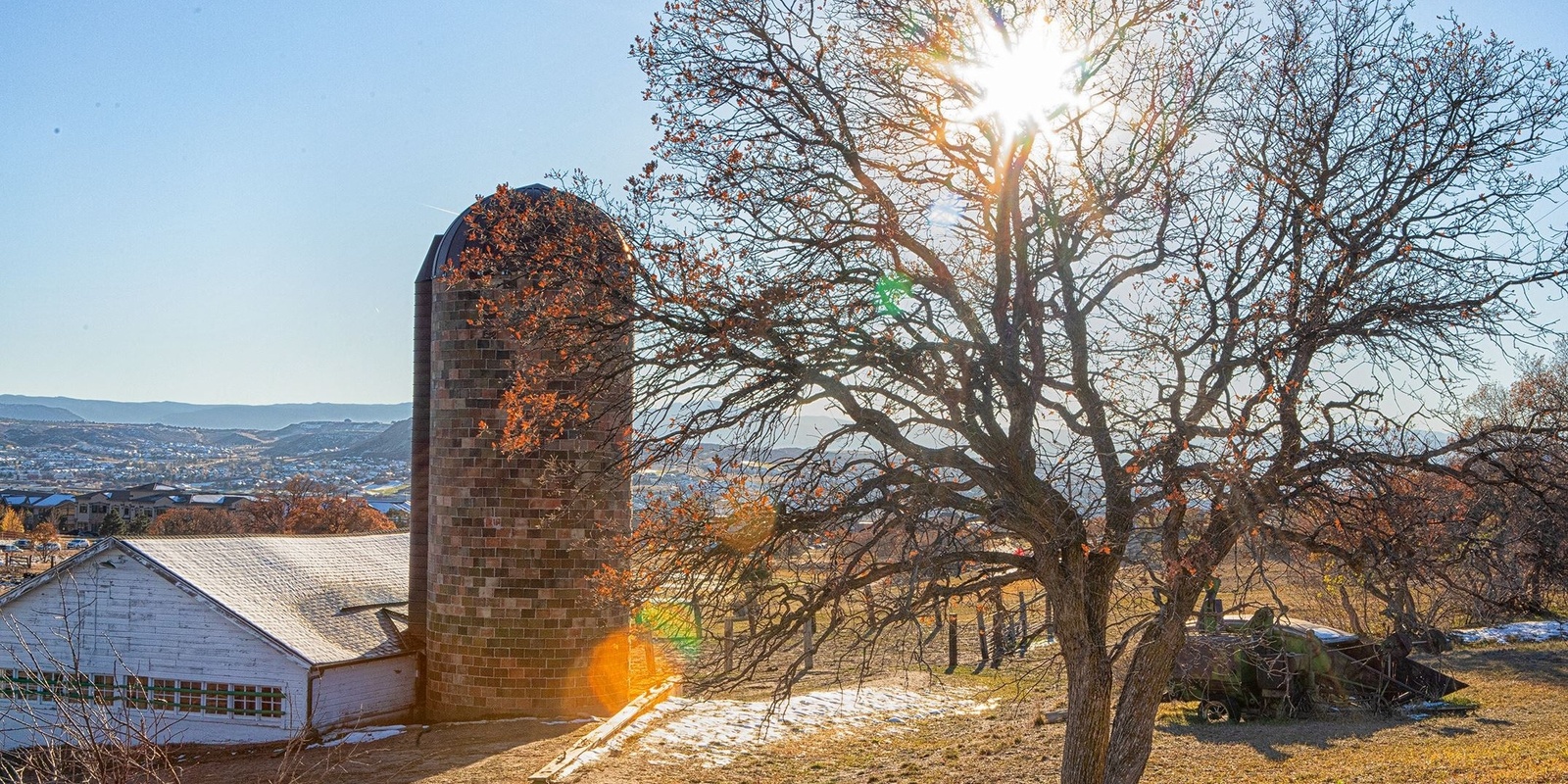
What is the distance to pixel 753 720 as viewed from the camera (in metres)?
19.0

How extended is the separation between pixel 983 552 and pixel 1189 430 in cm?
226

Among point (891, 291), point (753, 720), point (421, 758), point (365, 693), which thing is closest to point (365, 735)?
point (365, 693)

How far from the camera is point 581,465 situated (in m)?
18.0

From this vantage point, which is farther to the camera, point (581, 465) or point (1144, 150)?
point (581, 465)

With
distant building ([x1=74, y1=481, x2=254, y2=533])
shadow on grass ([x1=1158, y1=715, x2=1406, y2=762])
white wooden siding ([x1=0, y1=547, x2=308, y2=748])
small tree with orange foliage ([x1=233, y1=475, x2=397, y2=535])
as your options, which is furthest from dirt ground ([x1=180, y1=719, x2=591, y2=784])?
distant building ([x1=74, y1=481, x2=254, y2=533])

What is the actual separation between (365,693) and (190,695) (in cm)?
291

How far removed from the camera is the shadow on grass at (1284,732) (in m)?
17.3

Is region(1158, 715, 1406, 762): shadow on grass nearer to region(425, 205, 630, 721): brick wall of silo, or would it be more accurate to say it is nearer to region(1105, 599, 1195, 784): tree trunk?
region(1105, 599, 1195, 784): tree trunk

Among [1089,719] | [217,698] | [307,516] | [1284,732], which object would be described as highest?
[1089,719]

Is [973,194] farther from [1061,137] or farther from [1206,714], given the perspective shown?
[1206,714]

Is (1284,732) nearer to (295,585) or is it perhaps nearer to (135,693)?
(295,585)

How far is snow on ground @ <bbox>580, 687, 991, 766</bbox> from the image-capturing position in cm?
1612

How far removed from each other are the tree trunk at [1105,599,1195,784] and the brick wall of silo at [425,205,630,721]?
987 centimetres

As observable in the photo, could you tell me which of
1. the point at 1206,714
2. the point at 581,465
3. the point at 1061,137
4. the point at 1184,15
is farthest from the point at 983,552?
the point at 1206,714
